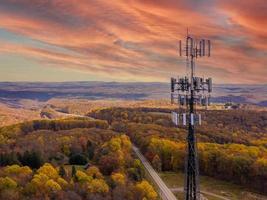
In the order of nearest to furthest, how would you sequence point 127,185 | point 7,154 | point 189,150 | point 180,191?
point 189,150, point 127,185, point 180,191, point 7,154

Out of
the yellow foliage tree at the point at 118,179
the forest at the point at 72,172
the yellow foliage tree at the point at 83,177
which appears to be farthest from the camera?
the yellow foliage tree at the point at 83,177

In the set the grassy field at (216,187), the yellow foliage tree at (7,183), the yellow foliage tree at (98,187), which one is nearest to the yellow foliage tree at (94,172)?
the yellow foliage tree at (98,187)

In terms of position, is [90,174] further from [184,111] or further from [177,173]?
[184,111]

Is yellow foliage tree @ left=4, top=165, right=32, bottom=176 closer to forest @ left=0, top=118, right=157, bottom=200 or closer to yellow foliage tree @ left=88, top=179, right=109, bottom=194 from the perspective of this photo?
forest @ left=0, top=118, right=157, bottom=200

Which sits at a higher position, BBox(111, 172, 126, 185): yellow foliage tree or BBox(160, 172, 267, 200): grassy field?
BBox(111, 172, 126, 185): yellow foliage tree

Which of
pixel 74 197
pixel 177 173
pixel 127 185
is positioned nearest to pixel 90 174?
pixel 127 185

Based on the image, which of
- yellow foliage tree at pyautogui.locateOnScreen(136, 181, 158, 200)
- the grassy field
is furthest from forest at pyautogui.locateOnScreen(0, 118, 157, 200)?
the grassy field

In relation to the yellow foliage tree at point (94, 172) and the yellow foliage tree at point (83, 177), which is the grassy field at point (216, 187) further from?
the yellow foliage tree at point (83, 177)
